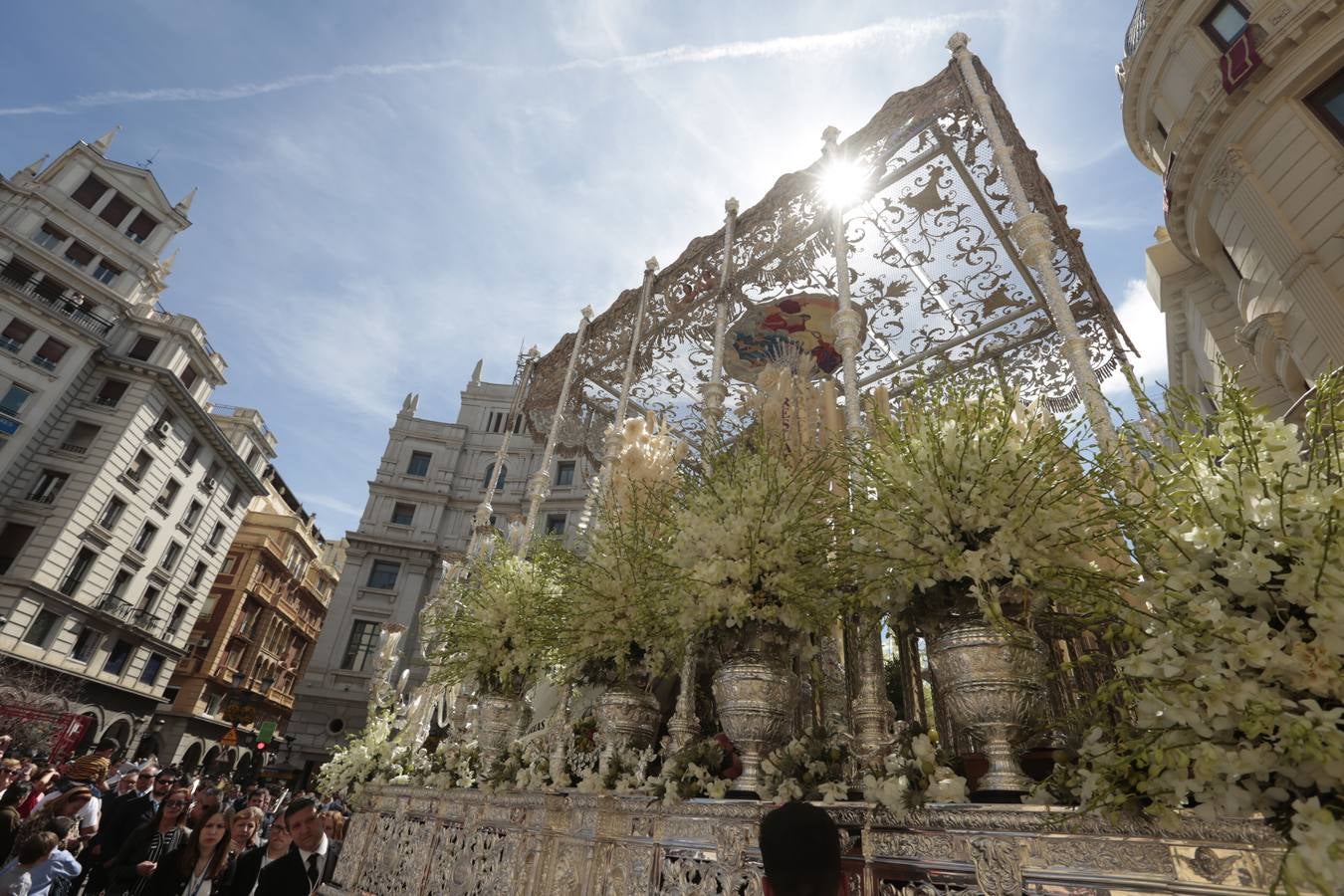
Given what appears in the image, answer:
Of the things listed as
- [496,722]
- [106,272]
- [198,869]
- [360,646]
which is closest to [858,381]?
[496,722]

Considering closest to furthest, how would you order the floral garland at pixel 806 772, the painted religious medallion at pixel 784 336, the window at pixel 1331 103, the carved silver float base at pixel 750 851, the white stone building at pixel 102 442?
the carved silver float base at pixel 750 851 < the floral garland at pixel 806 772 < the painted religious medallion at pixel 784 336 < the window at pixel 1331 103 < the white stone building at pixel 102 442

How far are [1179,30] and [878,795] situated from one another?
15.3m

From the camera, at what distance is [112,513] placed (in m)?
27.4

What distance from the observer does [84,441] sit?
89.2 ft

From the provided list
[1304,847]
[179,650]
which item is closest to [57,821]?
[1304,847]

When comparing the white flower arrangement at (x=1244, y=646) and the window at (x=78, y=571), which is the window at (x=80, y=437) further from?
the white flower arrangement at (x=1244, y=646)

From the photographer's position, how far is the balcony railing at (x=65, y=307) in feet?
87.9

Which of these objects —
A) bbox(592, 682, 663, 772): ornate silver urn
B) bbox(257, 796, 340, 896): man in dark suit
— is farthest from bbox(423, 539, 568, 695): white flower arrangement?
bbox(257, 796, 340, 896): man in dark suit

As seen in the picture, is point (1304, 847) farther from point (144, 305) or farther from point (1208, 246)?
point (144, 305)

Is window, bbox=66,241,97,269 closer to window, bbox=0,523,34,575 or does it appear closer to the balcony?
window, bbox=0,523,34,575

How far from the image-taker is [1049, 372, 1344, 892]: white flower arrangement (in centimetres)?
150

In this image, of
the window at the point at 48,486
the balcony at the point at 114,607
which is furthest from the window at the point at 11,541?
the balcony at the point at 114,607

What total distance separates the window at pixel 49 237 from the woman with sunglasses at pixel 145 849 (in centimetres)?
3424

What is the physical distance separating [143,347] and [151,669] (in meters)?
14.8
